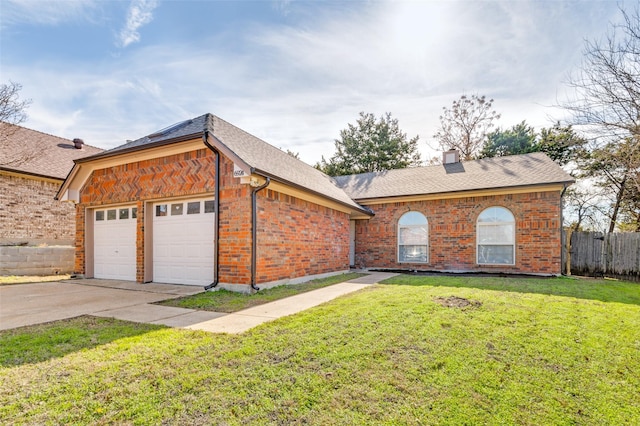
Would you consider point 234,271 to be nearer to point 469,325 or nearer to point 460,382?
point 469,325

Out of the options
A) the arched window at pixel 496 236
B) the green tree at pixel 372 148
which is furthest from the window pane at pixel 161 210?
the green tree at pixel 372 148

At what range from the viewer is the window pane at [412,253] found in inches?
520

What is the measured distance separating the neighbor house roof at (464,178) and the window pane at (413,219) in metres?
0.93

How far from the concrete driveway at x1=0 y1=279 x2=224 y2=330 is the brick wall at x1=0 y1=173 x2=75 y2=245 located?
18.1 ft

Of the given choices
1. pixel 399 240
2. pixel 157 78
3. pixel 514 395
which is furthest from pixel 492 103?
pixel 514 395

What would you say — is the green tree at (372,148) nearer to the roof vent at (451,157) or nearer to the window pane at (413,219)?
the roof vent at (451,157)

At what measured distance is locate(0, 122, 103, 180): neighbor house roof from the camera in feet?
41.4

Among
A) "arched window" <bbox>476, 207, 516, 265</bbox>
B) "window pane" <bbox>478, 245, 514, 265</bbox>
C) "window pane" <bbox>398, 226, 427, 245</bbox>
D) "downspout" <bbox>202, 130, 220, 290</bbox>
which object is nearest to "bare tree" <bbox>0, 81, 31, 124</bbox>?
"downspout" <bbox>202, 130, 220, 290</bbox>

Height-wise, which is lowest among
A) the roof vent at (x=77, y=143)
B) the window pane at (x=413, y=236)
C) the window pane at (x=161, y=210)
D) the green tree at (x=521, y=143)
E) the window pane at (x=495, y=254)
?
the window pane at (x=495, y=254)

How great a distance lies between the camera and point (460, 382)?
118 inches

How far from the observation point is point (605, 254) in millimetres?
11453

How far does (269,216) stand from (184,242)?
262cm

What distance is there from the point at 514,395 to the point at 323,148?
100ft

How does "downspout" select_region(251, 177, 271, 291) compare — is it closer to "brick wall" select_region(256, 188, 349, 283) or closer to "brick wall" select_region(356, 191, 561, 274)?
"brick wall" select_region(256, 188, 349, 283)
